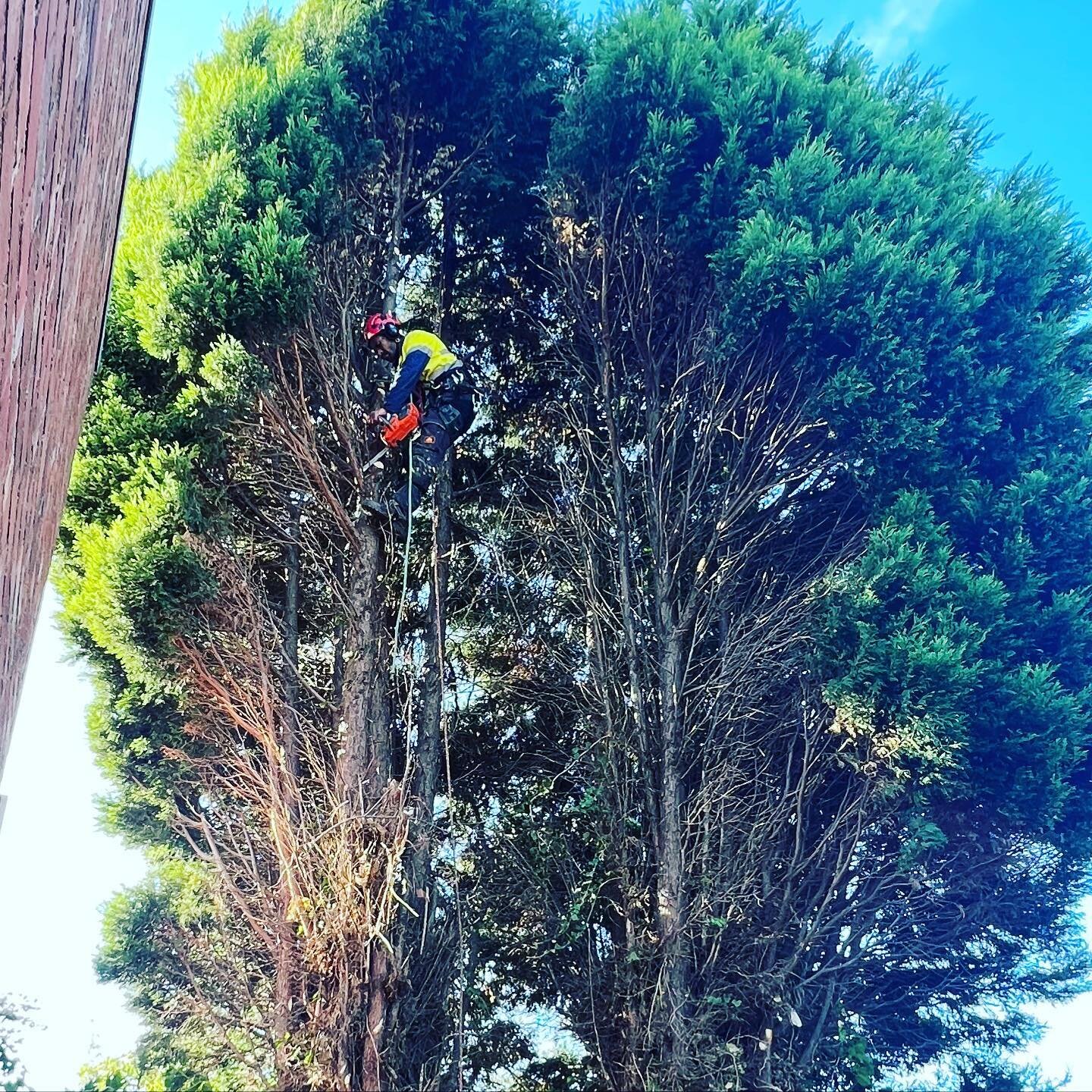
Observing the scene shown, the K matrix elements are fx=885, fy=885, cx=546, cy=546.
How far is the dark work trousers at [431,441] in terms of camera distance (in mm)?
6840

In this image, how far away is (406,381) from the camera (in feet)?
21.8

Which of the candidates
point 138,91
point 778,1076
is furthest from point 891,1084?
point 138,91

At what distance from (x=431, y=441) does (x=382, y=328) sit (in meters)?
0.97

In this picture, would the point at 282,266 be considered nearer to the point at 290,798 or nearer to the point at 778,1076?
the point at 290,798

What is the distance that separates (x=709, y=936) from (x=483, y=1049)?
206 cm

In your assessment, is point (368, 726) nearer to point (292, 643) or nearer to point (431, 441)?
point (292, 643)

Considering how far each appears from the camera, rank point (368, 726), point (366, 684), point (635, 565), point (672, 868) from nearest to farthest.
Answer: point (672, 868)
point (368, 726)
point (366, 684)
point (635, 565)

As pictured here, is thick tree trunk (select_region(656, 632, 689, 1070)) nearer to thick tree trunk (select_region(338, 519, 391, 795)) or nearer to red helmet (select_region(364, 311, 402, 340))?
thick tree trunk (select_region(338, 519, 391, 795))

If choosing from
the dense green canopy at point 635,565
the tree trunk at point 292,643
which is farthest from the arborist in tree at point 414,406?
the tree trunk at point 292,643

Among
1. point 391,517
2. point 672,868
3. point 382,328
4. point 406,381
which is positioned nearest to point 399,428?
point 406,381

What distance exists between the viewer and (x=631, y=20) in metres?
7.93

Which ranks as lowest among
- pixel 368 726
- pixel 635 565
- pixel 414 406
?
pixel 368 726

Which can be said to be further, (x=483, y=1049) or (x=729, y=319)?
(x=729, y=319)

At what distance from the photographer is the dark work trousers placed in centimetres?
684
